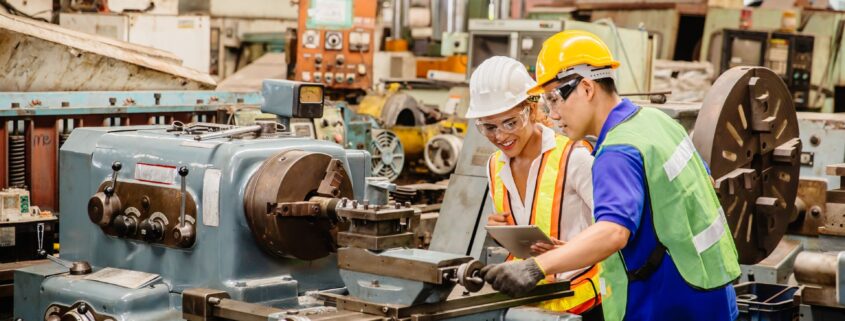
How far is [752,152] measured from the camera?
3768mm

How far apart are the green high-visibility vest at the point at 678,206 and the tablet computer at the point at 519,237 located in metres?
0.18

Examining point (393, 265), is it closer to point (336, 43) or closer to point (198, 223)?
point (198, 223)

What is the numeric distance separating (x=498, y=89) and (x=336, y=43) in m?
5.58

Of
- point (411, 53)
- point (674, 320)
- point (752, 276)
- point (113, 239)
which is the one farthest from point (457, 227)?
point (411, 53)

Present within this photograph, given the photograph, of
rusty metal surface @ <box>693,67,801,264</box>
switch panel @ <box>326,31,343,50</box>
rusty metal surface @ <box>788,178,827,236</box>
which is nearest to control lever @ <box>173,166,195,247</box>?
rusty metal surface @ <box>693,67,801,264</box>

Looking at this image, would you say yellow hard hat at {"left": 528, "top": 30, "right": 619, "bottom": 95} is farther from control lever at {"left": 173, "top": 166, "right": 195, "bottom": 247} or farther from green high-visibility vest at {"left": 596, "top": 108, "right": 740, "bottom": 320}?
control lever at {"left": 173, "top": 166, "right": 195, "bottom": 247}

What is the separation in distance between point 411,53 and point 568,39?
790 cm

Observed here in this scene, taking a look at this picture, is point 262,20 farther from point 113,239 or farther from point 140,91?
point 113,239

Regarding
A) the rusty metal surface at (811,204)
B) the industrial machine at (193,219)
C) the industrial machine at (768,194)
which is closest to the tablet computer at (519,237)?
the industrial machine at (193,219)

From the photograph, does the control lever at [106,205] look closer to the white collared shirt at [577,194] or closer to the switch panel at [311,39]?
the white collared shirt at [577,194]

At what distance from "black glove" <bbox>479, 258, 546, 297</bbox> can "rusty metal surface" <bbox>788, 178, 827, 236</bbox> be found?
2.36m

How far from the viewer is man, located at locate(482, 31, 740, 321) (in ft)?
7.95

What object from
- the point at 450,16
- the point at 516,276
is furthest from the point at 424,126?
the point at 516,276

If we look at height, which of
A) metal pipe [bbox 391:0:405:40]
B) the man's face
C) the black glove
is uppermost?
metal pipe [bbox 391:0:405:40]
